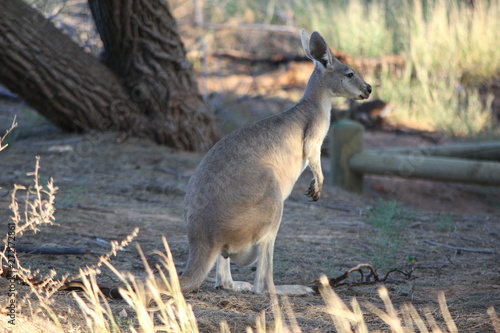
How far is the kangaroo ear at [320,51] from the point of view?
4340 mm

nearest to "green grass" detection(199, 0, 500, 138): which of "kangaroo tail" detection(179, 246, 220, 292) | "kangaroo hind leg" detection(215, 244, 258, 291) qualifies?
"kangaroo hind leg" detection(215, 244, 258, 291)

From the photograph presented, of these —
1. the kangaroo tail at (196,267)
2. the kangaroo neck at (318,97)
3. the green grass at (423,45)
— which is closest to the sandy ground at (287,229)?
the kangaroo tail at (196,267)

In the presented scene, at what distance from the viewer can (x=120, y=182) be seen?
6.45m

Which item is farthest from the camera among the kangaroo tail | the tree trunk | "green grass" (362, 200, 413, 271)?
the tree trunk

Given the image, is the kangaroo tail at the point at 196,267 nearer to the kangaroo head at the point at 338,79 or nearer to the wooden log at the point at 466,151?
the kangaroo head at the point at 338,79

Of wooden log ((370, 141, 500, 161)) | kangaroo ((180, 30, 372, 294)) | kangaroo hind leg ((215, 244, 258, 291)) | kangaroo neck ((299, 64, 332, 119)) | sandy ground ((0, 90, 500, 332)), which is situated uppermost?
kangaroo neck ((299, 64, 332, 119))

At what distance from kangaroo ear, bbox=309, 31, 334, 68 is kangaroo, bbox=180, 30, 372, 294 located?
62 millimetres

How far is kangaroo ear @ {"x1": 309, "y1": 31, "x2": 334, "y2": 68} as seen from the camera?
4.34 meters

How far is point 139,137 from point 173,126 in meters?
0.42

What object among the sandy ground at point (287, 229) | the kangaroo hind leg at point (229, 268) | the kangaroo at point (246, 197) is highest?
the kangaroo at point (246, 197)

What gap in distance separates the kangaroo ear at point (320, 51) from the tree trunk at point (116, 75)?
10.4 feet

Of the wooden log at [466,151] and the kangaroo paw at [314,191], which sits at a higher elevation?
the kangaroo paw at [314,191]

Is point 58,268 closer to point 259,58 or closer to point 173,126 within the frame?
point 173,126

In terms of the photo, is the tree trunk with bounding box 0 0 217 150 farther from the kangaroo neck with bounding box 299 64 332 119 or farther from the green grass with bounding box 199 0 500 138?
the kangaroo neck with bounding box 299 64 332 119
